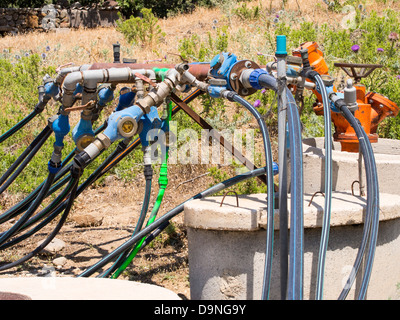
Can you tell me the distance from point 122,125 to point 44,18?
15.3 meters

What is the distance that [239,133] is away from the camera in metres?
5.44

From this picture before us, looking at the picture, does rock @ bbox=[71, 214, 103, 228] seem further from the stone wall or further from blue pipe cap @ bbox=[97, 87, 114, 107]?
the stone wall

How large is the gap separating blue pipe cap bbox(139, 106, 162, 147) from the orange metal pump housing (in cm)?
102

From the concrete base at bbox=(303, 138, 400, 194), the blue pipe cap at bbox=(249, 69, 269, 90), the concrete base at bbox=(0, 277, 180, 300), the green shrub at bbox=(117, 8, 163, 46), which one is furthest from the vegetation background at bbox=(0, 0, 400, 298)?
the concrete base at bbox=(0, 277, 180, 300)

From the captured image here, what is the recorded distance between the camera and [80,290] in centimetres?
188

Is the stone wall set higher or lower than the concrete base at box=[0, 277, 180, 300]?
higher

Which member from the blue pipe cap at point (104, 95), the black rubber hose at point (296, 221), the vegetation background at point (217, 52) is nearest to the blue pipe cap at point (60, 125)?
the blue pipe cap at point (104, 95)

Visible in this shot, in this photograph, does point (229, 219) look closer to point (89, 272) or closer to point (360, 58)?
point (89, 272)

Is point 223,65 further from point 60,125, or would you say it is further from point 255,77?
point 60,125

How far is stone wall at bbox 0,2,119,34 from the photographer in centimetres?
1650

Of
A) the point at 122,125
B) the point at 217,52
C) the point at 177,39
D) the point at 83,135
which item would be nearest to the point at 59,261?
the point at 83,135

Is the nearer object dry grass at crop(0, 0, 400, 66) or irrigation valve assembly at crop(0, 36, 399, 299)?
irrigation valve assembly at crop(0, 36, 399, 299)

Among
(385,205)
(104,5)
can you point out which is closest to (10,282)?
(385,205)
